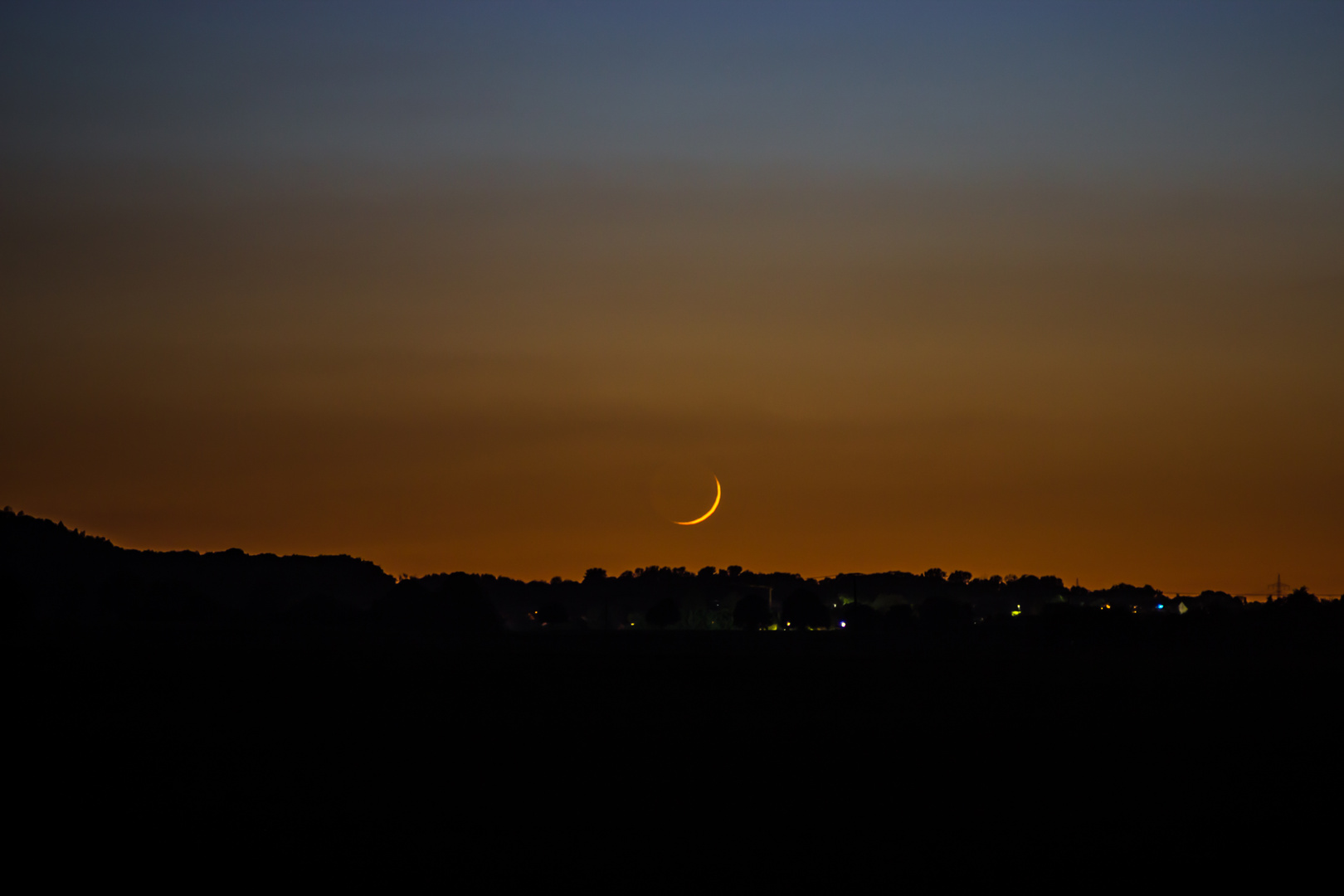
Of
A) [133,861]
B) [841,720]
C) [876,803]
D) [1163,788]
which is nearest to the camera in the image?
[133,861]

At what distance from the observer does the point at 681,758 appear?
96.4 ft

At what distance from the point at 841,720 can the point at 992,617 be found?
164 meters

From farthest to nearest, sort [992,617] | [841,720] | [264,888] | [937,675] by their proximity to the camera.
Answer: [992,617] < [937,675] < [841,720] < [264,888]

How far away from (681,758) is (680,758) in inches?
0.7

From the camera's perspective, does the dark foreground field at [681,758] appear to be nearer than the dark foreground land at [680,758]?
No

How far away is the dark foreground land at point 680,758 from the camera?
2144 cm

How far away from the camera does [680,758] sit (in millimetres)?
29391

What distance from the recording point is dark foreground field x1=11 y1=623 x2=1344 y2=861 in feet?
71.0

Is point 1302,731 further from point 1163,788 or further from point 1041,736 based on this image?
point 1163,788

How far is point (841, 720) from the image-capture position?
38812 mm

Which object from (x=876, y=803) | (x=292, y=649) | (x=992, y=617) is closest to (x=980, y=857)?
(x=876, y=803)

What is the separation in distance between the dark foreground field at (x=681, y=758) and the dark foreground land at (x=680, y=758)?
0.36ft

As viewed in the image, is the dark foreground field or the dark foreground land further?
the dark foreground field

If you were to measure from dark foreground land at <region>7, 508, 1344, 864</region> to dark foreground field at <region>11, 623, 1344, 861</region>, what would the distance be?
0.36ft
